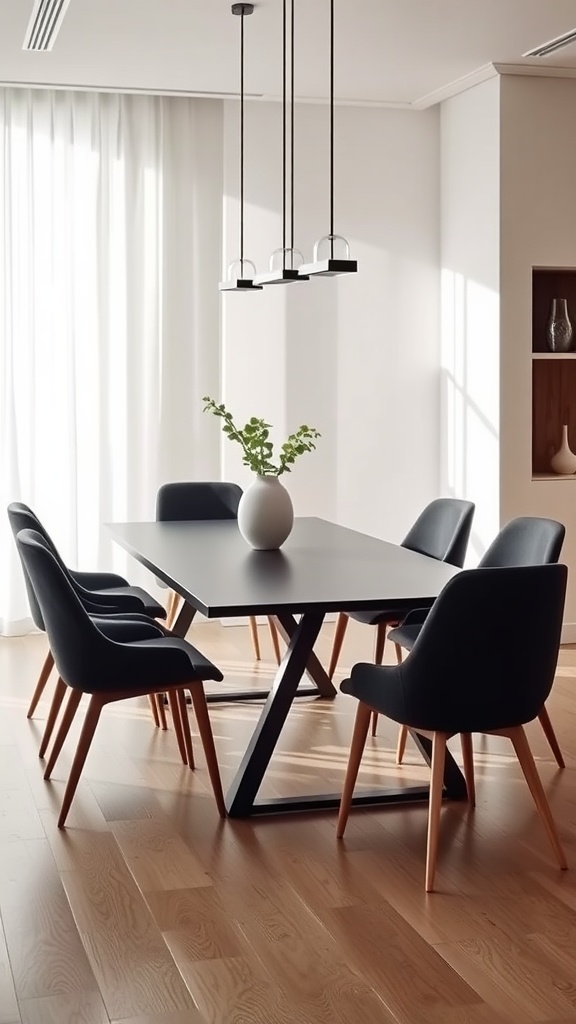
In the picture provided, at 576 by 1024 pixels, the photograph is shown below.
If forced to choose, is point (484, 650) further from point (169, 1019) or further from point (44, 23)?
point (44, 23)

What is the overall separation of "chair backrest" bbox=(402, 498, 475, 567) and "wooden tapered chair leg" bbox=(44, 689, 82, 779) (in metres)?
1.63

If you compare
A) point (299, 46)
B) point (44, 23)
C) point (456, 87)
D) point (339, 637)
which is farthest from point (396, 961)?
point (456, 87)

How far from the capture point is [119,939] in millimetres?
2943

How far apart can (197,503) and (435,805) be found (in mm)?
2740

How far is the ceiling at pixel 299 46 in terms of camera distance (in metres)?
4.93

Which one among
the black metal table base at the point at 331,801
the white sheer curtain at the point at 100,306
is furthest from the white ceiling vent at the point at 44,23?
the black metal table base at the point at 331,801

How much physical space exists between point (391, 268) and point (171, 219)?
4.06 ft

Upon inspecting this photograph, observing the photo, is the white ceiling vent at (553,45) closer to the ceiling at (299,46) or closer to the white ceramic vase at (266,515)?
the ceiling at (299,46)

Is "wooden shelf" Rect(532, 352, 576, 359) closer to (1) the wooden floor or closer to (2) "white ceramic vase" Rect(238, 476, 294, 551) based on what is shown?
(2) "white ceramic vase" Rect(238, 476, 294, 551)

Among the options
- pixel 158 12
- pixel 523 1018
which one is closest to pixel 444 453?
pixel 158 12

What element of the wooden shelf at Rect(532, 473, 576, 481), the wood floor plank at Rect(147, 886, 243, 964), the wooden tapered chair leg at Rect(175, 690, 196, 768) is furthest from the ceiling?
the wood floor plank at Rect(147, 886, 243, 964)

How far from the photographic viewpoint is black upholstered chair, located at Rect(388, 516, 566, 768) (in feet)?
13.6

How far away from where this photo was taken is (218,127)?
662 cm

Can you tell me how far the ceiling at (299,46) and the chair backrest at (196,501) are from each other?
6.38ft
